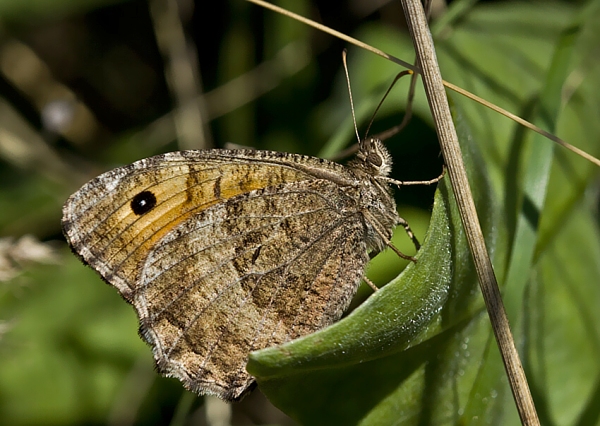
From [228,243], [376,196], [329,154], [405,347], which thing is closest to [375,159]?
[376,196]

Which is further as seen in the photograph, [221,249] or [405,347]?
[221,249]

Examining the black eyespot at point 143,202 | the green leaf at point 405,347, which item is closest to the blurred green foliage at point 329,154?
the green leaf at point 405,347

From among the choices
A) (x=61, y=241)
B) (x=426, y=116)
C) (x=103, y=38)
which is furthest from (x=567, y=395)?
(x=103, y=38)

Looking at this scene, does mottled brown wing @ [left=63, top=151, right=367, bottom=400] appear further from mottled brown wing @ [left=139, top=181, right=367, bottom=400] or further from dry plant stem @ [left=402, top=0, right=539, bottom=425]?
dry plant stem @ [left=402, top=0, right=539, bottom=425]

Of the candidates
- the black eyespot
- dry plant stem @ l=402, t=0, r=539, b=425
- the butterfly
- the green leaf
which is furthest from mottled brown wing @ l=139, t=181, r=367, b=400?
dry plant stem @ l=402, t=0, r=539, b=425

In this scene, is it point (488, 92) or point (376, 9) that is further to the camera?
point (376, 9)

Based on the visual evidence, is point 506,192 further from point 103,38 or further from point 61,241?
point 103,38

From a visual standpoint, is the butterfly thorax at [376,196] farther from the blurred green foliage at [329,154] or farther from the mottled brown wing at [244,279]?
the blurred green foliage at [329,154]

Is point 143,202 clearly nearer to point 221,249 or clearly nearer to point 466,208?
point 221,249
